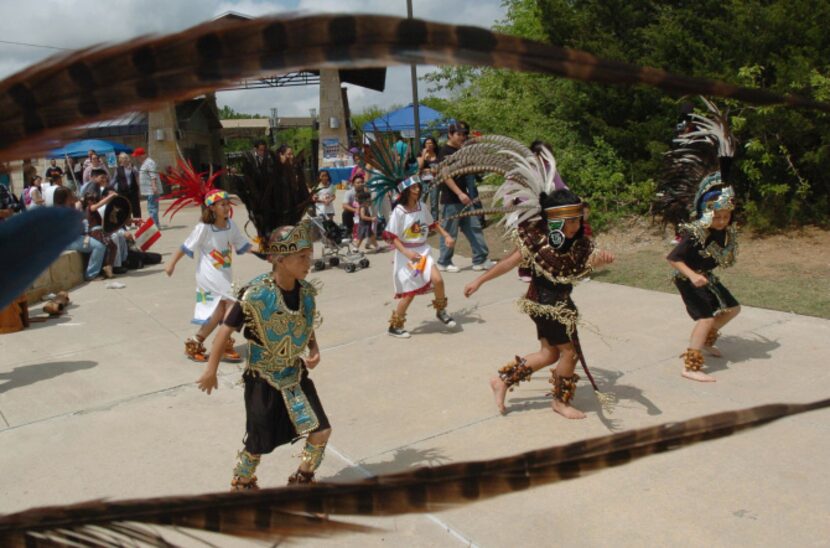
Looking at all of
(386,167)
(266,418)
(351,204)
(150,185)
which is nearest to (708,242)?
(386,167)

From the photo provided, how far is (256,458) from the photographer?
359 centimetres

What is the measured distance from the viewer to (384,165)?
7105mm

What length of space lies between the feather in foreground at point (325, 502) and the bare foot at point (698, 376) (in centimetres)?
460

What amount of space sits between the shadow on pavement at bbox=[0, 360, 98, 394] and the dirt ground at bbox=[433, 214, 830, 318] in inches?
218

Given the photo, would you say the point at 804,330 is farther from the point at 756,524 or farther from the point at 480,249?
the point at 480,249

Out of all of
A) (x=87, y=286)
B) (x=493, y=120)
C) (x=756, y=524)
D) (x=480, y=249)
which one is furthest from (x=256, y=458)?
(x=493, y=120)

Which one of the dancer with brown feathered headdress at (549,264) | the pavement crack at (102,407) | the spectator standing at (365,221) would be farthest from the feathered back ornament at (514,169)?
the spectator standing at (365,221)

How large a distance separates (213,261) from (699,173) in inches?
168

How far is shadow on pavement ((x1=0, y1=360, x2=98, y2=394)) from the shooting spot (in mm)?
6020

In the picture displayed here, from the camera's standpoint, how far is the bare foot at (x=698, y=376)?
5.27 metres

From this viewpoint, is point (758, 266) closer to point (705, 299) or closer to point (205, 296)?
point (705, 299)

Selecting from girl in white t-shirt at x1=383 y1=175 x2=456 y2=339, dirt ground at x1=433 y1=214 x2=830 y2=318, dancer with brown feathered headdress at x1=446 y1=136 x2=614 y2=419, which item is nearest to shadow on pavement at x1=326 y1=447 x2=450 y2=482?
dancer with brown feathered headdress at x1=446 y1=136 x2=614 y2=419

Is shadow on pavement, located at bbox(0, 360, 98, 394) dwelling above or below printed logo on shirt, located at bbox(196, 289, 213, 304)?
below

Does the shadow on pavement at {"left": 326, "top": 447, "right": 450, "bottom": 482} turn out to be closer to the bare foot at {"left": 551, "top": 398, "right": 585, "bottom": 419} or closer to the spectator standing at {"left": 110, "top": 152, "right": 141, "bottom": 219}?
the bare foot at {"left": 551, "top": 398, "right": 585, "bottom": 419}
